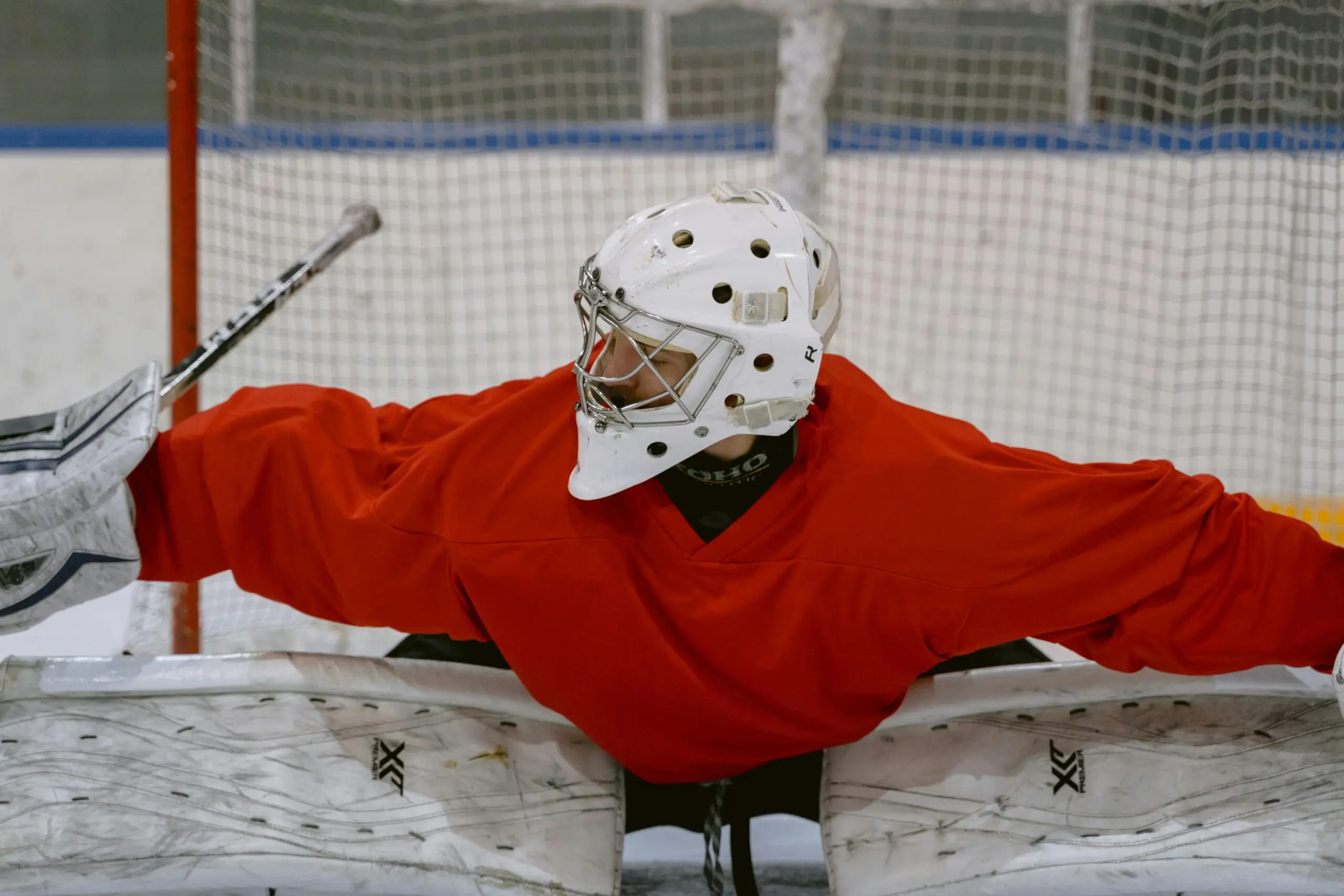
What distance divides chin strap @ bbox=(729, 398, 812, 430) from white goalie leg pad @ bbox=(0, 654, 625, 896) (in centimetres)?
60

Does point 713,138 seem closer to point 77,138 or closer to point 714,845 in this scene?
point 77,138

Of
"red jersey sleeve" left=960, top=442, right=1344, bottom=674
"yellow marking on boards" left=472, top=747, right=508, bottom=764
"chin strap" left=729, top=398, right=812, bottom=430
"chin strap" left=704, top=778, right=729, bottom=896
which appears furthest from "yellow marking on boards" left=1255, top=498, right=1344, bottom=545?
"yellow marking on boards" left=472, top=747, right=508, bottom=764

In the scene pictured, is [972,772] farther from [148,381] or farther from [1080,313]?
[1080,313]

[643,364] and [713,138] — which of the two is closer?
[643,364]

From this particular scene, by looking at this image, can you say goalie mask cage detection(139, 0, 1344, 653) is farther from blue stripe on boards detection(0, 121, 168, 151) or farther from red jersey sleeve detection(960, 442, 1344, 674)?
red jersey sleeve detection(960, 442, 1344, 674)

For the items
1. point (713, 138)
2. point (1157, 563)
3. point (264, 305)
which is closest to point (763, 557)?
point (1157, 563)

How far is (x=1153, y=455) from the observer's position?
139 inches

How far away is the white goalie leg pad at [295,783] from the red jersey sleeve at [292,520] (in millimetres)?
166

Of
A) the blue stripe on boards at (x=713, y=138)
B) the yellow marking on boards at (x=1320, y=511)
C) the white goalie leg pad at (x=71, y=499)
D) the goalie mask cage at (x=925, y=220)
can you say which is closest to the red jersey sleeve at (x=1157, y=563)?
the white goalie leg pad at (x=71, y=499)

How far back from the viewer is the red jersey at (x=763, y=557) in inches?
60.0

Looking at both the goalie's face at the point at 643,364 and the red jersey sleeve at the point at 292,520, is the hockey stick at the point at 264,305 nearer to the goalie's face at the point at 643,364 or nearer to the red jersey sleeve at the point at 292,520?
the red jersey sleeve at the point at 292,520

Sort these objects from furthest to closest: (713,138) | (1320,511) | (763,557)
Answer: (713,138)
(1320,511)
(763,557)

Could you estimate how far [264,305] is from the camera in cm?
212

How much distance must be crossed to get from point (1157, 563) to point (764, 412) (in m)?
0.54
